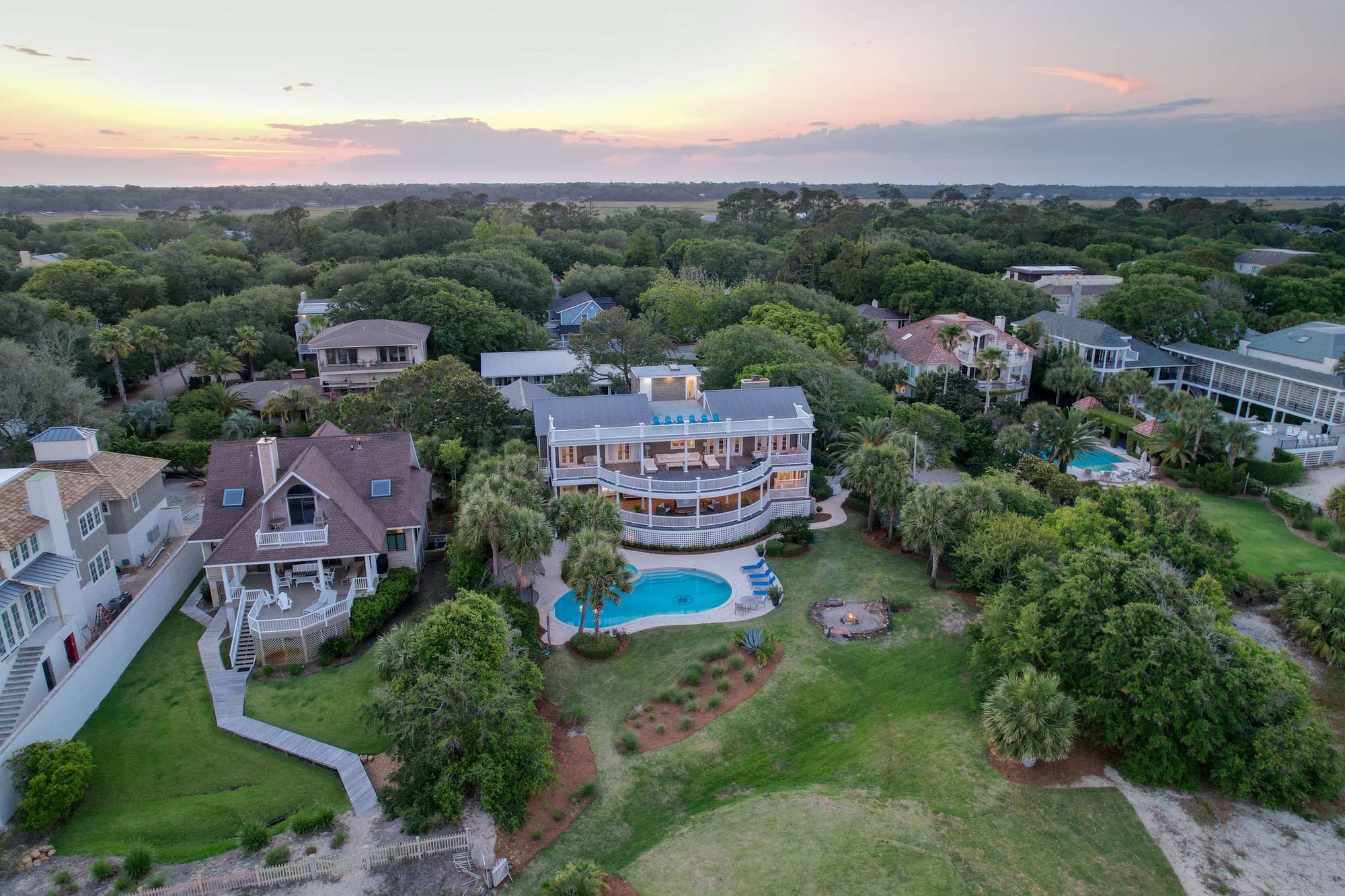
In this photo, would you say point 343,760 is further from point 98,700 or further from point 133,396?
point 133,396

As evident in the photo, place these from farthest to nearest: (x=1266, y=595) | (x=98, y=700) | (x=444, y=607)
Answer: (x=1266, y=595) < (x=98, y=700) < (x=444, y=607)

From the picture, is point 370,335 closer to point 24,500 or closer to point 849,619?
point 24,500

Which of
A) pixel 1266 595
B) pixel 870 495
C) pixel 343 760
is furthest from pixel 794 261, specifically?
pixel 343 760

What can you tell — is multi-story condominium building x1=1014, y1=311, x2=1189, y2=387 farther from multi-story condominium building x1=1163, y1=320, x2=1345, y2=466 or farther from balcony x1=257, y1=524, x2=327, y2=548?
balcony x1=257, y1=524, x2=327, y2=548

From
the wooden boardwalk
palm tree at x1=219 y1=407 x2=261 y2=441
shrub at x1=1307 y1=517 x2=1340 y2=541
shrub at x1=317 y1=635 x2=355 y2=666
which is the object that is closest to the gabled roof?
palm tree at x1=219 y1=407 x2=261 y2=441

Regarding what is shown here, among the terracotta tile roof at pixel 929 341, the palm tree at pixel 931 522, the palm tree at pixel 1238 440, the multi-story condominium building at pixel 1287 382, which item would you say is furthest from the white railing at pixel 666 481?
the multi-story condominium building at pixel 1287 382

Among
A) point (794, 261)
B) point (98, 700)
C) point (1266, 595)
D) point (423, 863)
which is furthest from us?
point (794, 261)

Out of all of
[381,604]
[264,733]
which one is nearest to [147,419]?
[381,604]
